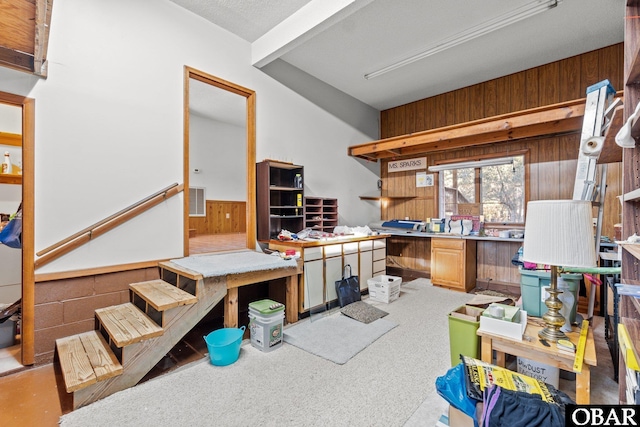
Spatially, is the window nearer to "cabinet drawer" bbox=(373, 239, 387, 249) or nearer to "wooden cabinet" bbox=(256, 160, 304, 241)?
"cabinet drawer" bbox=(373, 239, 387, 249)

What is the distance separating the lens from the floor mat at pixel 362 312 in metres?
3.40

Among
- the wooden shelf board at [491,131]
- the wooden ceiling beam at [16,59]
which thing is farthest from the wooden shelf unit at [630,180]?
the wooden ceiling beam at [16,59]

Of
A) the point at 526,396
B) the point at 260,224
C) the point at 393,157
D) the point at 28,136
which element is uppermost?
the point at 393,157

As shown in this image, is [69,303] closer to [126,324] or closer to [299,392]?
[126,324]

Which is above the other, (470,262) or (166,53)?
(166,53)

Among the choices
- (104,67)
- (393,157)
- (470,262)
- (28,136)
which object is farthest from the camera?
(393,157)

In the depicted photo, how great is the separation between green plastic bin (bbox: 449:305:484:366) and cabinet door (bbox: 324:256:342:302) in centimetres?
181

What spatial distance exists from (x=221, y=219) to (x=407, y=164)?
454cm

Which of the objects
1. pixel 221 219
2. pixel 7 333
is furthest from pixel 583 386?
pixel 221 219

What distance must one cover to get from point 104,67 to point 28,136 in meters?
0.91

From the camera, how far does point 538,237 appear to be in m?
1.55

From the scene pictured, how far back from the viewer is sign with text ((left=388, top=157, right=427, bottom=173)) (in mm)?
5654

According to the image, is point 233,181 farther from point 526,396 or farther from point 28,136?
point 526,396

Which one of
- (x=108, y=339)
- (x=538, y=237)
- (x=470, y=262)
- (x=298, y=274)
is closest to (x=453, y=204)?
(x=470, y=262)
